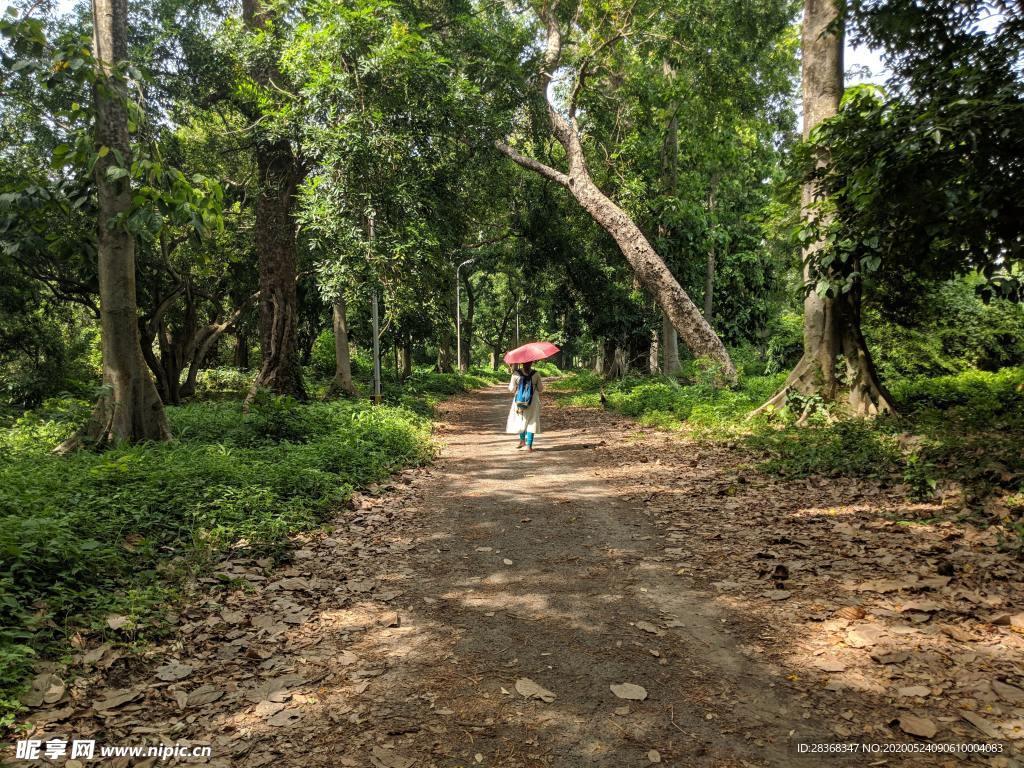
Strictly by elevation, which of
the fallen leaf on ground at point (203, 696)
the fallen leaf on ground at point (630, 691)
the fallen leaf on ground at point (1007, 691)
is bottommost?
the fallen leaf on ground at point (203, 696)

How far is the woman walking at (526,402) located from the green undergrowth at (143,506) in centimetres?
195

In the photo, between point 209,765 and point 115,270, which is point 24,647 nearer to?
point 209,765

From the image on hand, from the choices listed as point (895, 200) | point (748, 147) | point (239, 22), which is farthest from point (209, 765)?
point (748, 147)

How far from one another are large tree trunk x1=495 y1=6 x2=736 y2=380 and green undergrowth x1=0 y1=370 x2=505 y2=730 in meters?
7.74

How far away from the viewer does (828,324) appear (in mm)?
9859

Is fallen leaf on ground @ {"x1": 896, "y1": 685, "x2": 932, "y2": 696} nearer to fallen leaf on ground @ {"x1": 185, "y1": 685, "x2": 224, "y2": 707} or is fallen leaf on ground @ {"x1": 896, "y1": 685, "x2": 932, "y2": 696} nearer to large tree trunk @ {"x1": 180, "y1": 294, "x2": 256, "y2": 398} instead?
fallen leaf on ground @ {"x1": 185, "y1": 685, "x2": 224, "y2": 707}

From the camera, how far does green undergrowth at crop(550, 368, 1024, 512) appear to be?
5.87m

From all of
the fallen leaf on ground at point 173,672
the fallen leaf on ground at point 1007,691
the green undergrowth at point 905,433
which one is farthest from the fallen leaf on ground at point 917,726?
the fallen leaf on ground at point 173,672

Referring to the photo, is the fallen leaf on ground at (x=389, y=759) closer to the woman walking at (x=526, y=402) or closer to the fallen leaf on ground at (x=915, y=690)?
the fallen leaf on ground at (x=915, y=690)

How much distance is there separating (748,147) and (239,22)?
679 inches

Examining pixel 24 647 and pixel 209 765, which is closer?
pixel 209 765

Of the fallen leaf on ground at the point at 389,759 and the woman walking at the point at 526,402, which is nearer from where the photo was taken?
the fallen leaf on ground at the point at 389,759

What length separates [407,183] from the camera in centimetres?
1247

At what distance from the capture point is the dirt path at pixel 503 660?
8.96 ft
